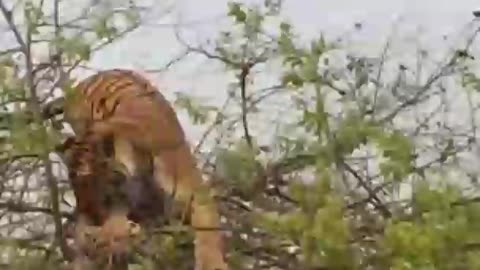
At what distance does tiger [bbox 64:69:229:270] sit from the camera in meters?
1.87

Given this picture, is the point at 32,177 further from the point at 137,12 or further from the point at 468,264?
the point at 468,264

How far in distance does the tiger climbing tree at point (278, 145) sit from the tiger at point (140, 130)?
30 mm

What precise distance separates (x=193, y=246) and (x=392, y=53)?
0.79 metres

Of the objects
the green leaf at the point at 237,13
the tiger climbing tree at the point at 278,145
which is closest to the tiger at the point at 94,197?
the tiger climbing tree at the point at 278,145

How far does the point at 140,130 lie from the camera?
6.67 feet

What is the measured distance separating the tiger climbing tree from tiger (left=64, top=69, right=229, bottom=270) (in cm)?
3

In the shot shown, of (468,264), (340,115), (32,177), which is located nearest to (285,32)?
(340,115)

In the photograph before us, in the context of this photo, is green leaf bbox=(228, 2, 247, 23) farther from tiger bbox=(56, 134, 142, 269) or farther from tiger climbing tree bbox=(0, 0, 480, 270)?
tiger bbox=(56, 134, 142, 269)

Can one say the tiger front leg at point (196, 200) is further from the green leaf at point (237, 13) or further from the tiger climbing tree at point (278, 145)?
the green leaf at point (237, 13)

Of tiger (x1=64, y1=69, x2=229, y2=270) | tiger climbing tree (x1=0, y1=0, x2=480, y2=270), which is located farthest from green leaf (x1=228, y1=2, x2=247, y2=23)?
tiger (x1=64, y1=69, x2=229, y2=270)

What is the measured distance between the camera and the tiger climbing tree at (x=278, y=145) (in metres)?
1.33

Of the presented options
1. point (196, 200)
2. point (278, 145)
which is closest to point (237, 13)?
point (278, 145)

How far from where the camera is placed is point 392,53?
2406 millimetres

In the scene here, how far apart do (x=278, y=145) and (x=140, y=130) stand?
24 cm
